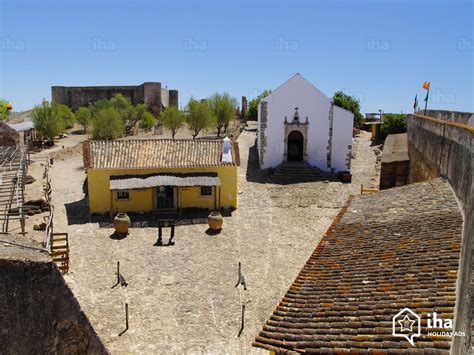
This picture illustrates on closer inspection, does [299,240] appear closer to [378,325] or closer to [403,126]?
[378,325]

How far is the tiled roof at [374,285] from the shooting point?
5.33 metres

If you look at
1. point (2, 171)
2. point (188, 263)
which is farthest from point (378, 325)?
point (2, 171)

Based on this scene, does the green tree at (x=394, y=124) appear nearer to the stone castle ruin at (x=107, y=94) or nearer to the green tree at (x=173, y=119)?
the green tree at (x=173, y=119)

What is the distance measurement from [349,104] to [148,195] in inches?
1254

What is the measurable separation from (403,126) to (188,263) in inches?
1129

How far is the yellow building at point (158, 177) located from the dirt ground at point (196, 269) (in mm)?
1261

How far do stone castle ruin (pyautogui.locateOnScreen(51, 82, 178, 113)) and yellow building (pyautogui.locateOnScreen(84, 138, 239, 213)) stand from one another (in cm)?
3526

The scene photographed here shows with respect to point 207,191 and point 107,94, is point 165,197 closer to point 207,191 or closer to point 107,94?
point 207,191

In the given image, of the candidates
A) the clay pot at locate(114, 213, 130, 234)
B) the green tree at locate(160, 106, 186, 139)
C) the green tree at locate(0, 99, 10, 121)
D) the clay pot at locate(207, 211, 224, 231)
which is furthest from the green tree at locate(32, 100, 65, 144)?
the clay pot at locate(207, 211, 224, 231)

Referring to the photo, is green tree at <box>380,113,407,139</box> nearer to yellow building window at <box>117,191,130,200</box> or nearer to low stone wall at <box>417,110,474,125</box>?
low stone wall at <box>417,110,474,125</box>

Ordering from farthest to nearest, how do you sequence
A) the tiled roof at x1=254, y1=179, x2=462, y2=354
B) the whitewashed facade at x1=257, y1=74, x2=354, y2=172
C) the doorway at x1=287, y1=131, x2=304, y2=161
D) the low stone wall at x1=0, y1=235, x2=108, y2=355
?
the doorway at x1=287, y1=131, x2=304, y2=161 → the whitewashed facade at x1=257, y1=74, x2=354, y2=172 → the tiled roof at x1=254, y1=179, x2=462, y2=354 → the low stone wall at x1=0, y1=235, x2=108, y2=355

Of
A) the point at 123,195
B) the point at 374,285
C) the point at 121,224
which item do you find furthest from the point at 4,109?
the point at 374,285

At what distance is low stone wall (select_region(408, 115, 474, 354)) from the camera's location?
4.20 meters

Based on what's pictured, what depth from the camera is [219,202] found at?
68.2 ft
